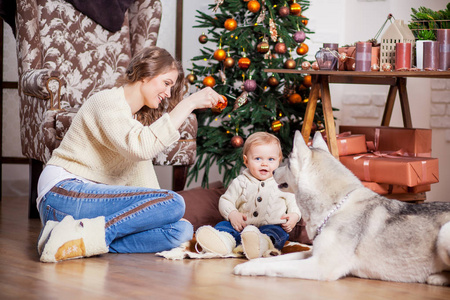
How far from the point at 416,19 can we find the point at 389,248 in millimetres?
1874

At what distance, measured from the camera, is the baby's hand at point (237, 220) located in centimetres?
255

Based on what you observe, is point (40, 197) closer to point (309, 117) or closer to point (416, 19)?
point (309, 117)

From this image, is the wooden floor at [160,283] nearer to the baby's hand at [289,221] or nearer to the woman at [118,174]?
the woman at [118,174]

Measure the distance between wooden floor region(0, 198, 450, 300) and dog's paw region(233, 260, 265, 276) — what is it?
0.08 ft

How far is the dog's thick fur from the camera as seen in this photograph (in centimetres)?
193

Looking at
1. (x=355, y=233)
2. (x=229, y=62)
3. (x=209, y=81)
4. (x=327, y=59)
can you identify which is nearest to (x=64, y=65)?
(x=209, y=81)

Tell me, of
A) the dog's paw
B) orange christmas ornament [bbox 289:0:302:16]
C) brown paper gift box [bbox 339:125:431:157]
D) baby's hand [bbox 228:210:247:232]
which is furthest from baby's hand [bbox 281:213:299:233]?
orange christmas ornament [bbox 289:0:302:16]

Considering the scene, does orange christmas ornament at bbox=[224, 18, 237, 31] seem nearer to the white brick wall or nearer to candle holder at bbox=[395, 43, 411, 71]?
candle holder at bbox=[395, 43, 411, 71]

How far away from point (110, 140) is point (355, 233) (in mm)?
1033

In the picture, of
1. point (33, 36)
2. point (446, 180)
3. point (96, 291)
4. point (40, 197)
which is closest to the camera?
point (96, 291)

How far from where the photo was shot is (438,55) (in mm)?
2996

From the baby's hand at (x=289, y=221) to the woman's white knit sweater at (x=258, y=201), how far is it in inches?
0.6

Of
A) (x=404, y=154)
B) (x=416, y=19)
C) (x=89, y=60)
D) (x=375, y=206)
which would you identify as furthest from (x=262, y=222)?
(x=89, y=60)

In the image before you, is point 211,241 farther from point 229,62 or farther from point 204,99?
point 229,62
